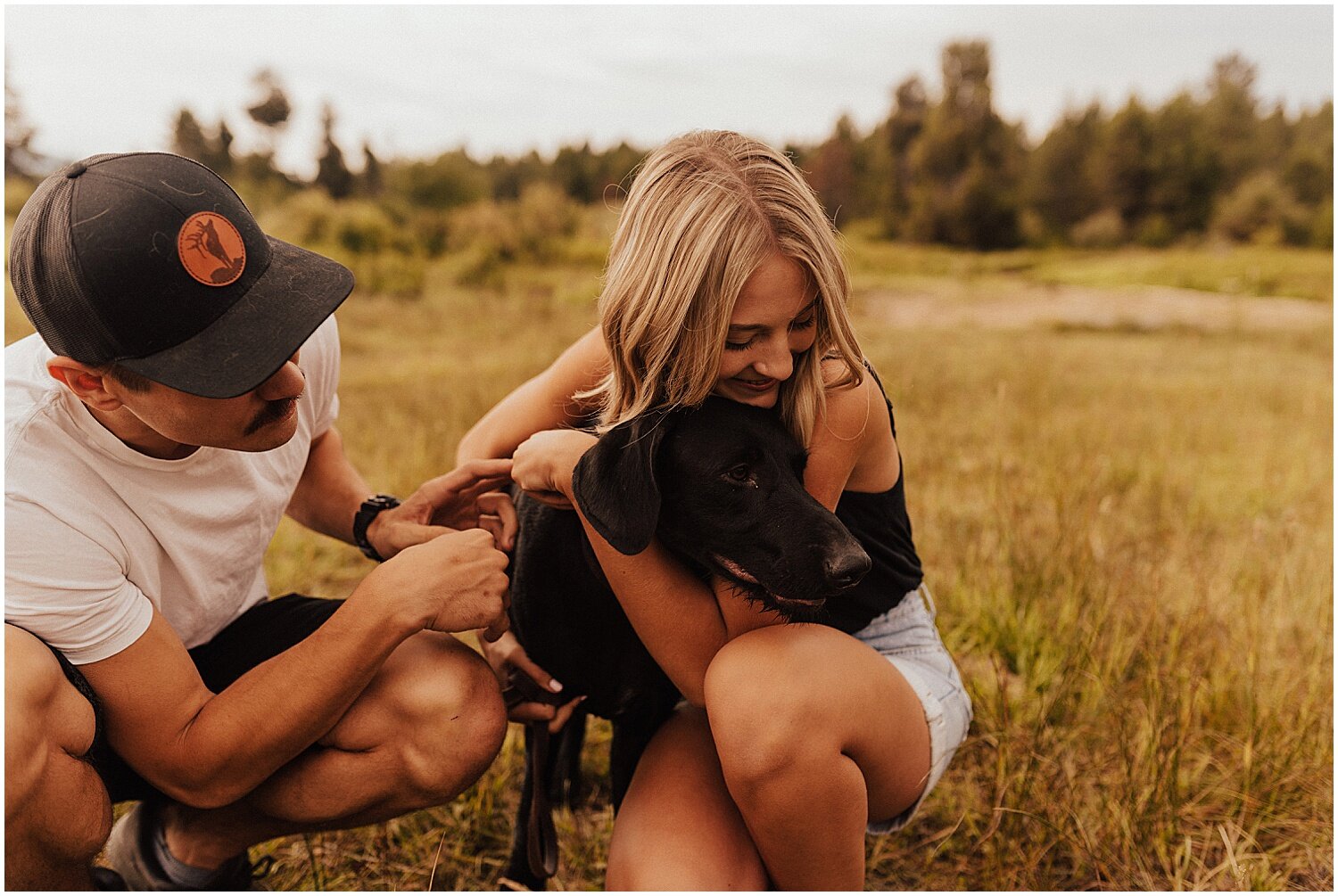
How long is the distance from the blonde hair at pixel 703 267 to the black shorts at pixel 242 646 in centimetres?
86

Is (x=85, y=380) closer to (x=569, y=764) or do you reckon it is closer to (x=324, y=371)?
(x=324, y=371)

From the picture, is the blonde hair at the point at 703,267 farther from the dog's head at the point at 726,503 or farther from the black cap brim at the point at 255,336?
the black cap brim at the point at 255,336

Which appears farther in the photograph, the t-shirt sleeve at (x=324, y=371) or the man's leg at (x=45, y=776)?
the t-shirt sleeve at (x=324, y=371)

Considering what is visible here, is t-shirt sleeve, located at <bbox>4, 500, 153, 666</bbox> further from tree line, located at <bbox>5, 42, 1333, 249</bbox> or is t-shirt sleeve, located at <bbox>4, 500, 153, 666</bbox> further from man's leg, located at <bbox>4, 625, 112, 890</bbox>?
tree line, located at <bbox>5, 42, 1333, 249</bbox>

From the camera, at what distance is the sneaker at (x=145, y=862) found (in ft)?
6.50

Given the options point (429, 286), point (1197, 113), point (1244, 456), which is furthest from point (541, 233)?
point (1197, 113)

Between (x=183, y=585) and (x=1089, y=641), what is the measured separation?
2.24 metres

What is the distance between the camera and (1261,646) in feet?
8.89

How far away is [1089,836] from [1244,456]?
142 inches

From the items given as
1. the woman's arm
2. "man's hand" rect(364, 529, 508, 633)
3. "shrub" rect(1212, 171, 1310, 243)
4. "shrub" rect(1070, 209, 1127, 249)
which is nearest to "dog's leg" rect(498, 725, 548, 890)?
"man's hand" rect(364, 529, 508, 633)

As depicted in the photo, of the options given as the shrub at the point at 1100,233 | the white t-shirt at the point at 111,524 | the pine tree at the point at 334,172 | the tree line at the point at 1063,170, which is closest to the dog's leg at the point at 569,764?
the white t-shirt at the point at 111,524

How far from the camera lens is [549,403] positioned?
2119 mm

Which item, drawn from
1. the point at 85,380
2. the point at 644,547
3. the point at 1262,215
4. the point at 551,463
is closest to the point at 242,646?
the point at 85,380

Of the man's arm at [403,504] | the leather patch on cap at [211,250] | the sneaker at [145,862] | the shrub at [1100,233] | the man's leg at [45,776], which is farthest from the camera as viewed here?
the shrub at [1100,233]
